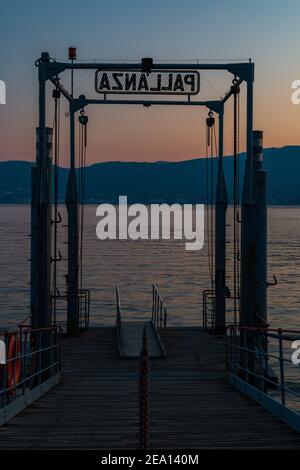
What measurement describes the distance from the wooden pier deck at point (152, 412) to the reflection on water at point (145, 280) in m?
5.97

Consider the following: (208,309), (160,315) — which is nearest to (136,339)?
(160,315)

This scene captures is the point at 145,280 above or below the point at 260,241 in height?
below

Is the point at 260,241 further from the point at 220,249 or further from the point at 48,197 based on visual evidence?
the point at 220,249

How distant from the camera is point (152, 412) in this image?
11.4m

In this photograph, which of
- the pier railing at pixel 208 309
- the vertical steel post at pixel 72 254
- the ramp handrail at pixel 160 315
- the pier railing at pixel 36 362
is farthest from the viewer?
the pier railing at pixel 208 309

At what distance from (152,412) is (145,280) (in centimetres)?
5728

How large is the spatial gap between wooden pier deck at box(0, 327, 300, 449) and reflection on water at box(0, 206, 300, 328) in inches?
235

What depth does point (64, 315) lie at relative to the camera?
42406mm

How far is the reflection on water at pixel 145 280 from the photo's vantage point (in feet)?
151

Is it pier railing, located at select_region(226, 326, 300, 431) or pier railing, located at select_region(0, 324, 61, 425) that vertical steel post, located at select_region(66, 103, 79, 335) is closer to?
pier railing, located at select_region(0, 324, 61, 425)

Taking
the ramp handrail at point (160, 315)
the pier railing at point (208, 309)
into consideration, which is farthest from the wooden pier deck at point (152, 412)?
the pier railing at point (208, 309)

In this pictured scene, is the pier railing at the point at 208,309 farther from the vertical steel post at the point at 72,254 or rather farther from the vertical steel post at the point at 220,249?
the vertical steel post at the point at 72,254
